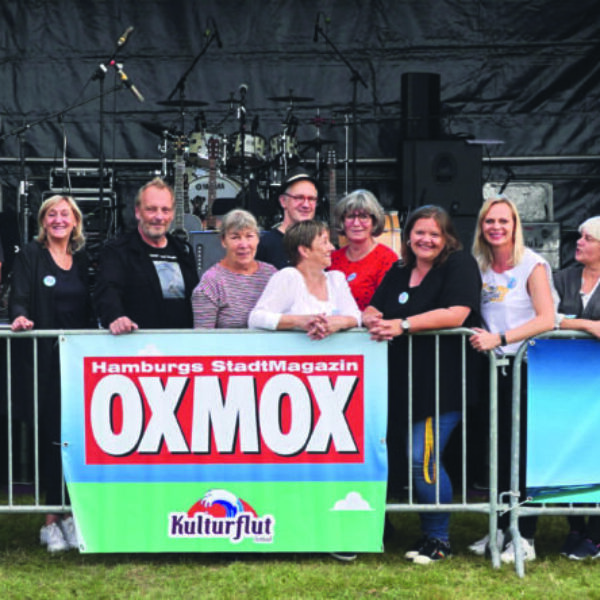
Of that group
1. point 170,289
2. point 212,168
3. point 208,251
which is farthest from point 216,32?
point 170,289

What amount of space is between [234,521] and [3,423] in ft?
7.31

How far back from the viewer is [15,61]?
33.8 feet

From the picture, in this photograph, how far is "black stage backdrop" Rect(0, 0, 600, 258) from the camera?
10.2 meters

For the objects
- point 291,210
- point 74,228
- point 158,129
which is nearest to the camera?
point 74,228

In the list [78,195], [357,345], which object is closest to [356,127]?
[78,195]

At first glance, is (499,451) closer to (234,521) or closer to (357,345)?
(357,345)

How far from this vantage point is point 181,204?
904cm

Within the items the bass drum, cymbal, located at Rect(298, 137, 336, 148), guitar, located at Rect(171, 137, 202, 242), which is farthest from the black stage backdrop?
the bass drum

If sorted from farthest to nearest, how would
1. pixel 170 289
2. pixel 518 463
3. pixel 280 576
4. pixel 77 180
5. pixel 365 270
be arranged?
pixel 77 180, pixel 365 270, pixel 170 289, pixel 518 463, pixel 280 576

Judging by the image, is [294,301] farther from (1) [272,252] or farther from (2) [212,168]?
(2) [212,168]

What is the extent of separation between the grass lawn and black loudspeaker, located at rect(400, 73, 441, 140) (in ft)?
17.0

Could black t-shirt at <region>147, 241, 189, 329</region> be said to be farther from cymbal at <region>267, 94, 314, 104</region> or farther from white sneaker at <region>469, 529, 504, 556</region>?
cymbal at <region>267, 94, 314, 104</region>

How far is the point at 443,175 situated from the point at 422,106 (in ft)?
2.42

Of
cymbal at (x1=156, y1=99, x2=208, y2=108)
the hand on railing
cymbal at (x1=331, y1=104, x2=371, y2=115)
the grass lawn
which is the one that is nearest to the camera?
the grass lawn
